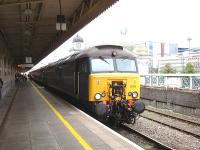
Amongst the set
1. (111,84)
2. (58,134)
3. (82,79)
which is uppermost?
(82,79)

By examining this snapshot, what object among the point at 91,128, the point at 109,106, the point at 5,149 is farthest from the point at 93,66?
the point at 5,149

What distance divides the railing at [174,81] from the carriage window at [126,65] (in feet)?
20.2

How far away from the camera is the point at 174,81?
75.5 feet

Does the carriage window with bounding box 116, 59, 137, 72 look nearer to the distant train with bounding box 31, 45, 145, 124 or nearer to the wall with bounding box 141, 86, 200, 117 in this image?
the distant train with bounding box 31, 45, 145, 124

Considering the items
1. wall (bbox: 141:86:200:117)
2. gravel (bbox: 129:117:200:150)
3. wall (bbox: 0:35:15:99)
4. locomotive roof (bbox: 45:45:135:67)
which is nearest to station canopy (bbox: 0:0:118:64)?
locomotive roof (bbox: 45:45:135:67)

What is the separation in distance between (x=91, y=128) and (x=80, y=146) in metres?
2.36

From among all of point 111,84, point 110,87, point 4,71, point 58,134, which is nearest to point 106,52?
point 111,84

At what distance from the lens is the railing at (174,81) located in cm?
2047

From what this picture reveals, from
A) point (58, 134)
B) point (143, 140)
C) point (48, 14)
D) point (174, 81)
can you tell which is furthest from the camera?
point (174, 81)

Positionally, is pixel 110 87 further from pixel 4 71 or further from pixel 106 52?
pixel 4 71

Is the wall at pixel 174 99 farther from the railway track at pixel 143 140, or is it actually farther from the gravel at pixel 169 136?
the railway track at pixel 143 140

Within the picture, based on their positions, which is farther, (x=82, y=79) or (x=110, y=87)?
(x=82, y=79)

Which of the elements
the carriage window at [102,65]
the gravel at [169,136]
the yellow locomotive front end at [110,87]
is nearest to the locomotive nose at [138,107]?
the yellow locomotive front end at [110,87]

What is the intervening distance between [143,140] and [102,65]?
337 cm
